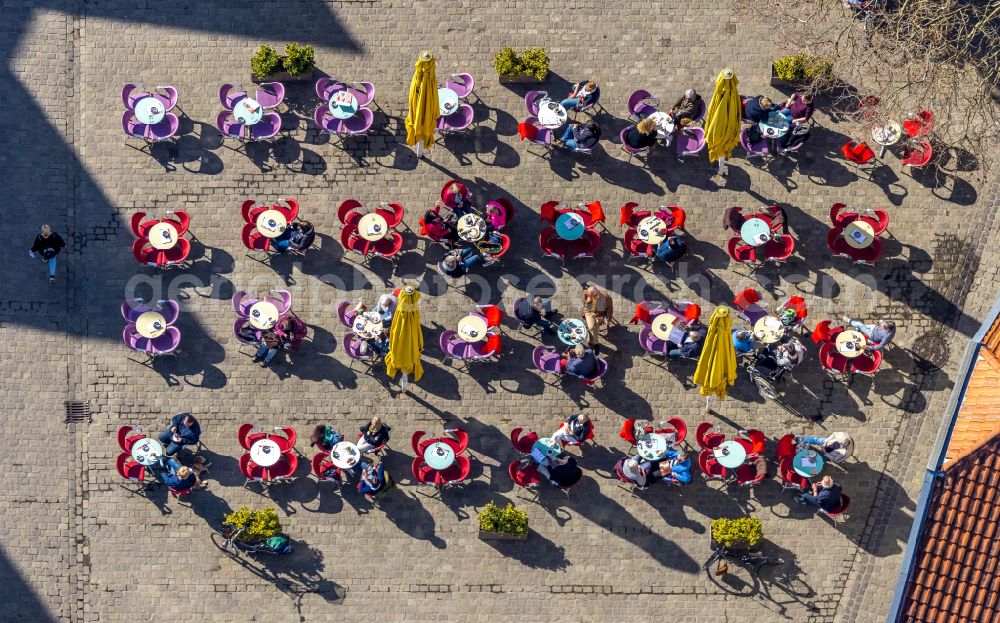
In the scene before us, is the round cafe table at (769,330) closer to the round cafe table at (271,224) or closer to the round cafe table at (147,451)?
the round cafe table at (271,224)

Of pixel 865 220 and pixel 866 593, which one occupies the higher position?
pixel 865 220

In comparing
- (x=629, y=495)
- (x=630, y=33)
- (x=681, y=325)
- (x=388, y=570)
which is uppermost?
(x=630, y=33)

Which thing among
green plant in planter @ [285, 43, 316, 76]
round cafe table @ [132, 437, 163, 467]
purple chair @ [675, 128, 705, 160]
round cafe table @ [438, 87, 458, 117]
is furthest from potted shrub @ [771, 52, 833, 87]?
round cafe table @ [132, 437, 163, 467]

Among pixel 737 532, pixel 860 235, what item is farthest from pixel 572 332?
pixel 860 235

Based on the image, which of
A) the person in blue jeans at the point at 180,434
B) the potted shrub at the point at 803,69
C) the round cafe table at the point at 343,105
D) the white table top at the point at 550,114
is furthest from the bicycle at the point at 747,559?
the round cafe table at the point at 343,105

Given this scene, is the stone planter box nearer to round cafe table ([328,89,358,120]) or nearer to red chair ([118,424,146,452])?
red chair ([118,424,146,452])

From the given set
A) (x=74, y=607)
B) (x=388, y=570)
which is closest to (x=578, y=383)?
(x=388, y=570)

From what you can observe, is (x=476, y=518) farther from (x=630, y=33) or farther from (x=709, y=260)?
(x=630, y=33)
